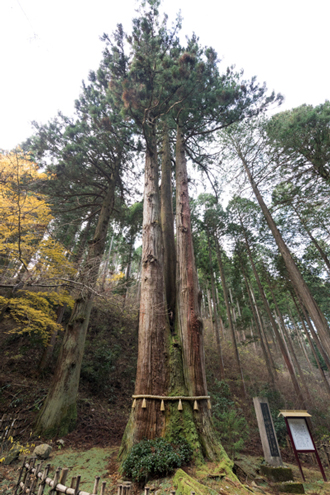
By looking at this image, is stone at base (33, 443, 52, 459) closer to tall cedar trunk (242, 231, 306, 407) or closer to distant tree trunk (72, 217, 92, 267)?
distant tree trunk (72, 217, 92, 267)

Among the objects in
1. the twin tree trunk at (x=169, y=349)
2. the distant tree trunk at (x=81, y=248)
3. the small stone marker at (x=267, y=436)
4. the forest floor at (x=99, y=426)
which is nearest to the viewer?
the forest floor at (x=99, y=426)

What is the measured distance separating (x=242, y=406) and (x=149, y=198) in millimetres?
9462

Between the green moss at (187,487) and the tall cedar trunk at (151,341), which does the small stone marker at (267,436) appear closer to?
the tall cedar trunk at (151,341)

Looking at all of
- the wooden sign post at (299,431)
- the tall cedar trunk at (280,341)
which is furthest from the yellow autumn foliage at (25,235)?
the tall cedar trunk at (280,341)

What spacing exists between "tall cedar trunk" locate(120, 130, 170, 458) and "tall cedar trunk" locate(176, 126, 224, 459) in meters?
0.36

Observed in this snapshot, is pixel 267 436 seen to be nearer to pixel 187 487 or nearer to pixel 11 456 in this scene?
pixel 187 487

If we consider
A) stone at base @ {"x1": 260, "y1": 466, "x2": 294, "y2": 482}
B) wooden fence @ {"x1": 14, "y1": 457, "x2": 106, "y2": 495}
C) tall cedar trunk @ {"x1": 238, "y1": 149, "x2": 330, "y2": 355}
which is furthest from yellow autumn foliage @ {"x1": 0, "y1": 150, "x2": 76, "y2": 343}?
tall cedar trunk @ {"x1": 238, "y1": 149, "x2": 330, "y2": 355}

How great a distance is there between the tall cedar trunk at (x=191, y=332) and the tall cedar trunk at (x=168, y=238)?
0.36m

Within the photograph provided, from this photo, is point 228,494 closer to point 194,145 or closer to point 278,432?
point 278,432

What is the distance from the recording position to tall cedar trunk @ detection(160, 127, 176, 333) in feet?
15.9

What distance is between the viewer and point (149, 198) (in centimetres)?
559

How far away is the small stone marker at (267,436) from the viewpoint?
488 centimetres

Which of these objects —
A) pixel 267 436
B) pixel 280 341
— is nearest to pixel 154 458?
pixel 267 436

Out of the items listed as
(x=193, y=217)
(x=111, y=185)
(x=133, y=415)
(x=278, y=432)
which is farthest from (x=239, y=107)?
(x=278, y=432)
